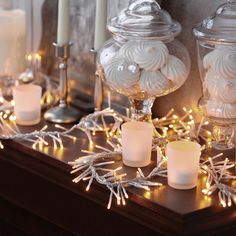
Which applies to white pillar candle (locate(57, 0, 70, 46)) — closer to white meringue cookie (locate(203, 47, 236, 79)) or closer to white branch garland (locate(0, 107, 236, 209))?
white branch garland (locate(0, 107, 236, 209))

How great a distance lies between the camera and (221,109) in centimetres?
126

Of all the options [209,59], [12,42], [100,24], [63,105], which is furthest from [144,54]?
[12,42]

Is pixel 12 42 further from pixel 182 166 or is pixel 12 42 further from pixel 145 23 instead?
pixel 182 166

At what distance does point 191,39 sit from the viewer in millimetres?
1418

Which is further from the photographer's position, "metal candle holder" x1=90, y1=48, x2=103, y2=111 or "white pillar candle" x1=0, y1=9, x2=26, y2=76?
"white pillar candle" x1=0, y1=9, x2=26, y2=76

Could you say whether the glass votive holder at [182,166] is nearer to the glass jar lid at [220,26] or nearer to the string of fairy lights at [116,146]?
the string of fairy lights at [116,146]

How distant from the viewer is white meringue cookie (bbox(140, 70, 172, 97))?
4.11ft

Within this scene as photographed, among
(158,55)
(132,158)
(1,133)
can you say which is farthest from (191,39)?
(1,133)

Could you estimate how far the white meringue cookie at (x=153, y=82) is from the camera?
125cm

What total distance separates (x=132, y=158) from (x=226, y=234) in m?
0.21

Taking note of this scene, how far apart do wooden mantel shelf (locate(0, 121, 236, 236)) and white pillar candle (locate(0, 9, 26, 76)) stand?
31 centimetres

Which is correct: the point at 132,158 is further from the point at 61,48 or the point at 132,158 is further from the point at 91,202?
the point at 61,48

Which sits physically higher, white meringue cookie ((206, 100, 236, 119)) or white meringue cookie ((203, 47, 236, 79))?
white meringue cookie ((203, 47, 236, 79))

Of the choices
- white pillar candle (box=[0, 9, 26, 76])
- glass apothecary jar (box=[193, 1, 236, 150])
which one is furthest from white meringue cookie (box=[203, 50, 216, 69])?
white pillar candle (box=[0, 9, 26, 76])
